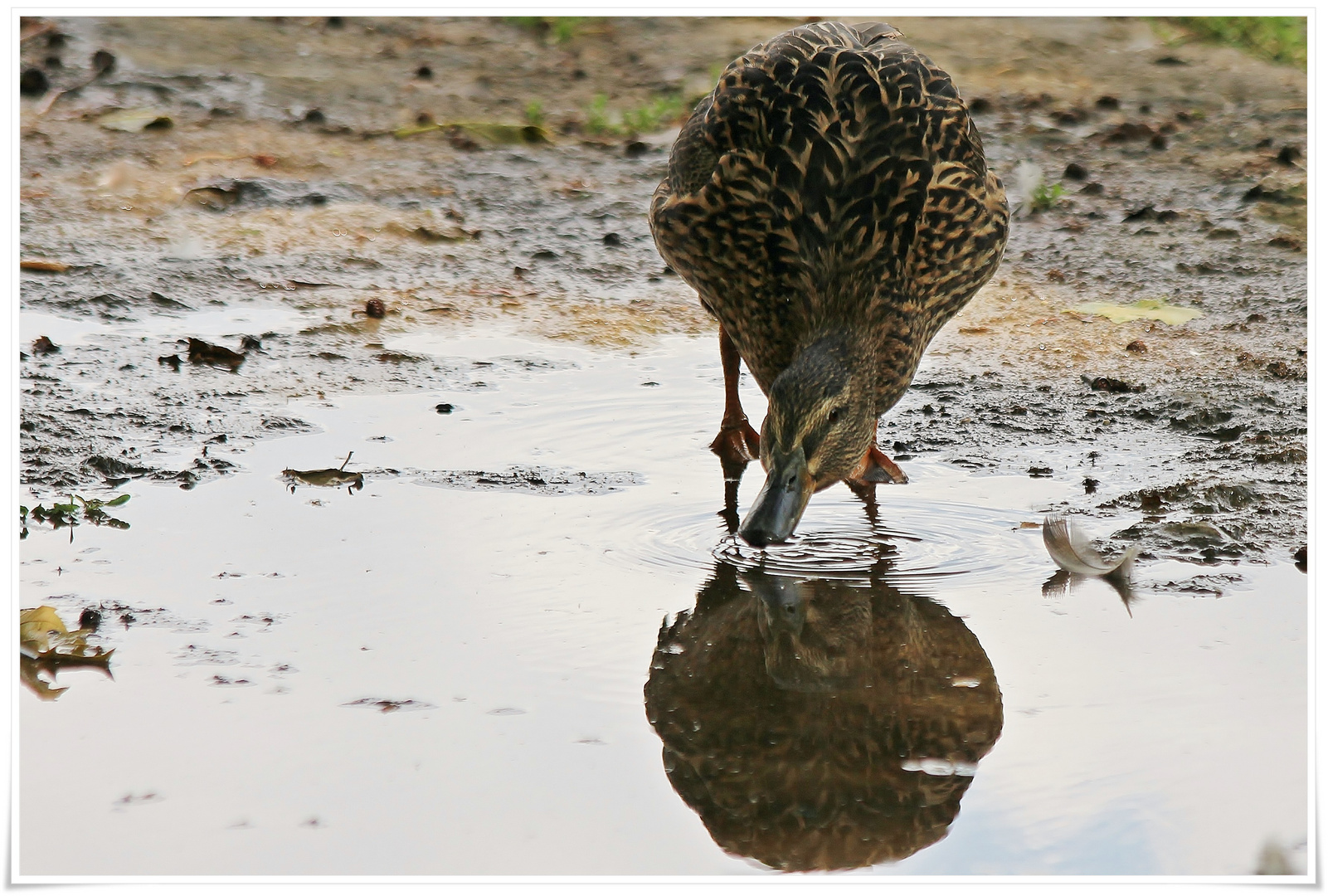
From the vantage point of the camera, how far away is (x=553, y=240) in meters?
8.38

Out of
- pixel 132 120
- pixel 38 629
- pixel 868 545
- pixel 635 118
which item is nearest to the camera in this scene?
pixel 38 629

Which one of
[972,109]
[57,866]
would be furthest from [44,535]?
[972,109]

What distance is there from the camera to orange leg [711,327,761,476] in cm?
550

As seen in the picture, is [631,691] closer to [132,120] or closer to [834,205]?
[834,205]

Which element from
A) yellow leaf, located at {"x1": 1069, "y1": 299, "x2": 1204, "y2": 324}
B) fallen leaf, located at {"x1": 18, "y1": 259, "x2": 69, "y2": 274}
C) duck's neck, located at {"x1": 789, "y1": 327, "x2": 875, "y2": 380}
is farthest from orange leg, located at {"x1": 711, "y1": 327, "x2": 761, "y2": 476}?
fallen leaf, located at {"x1": 18, "y1": 259, "x2": 69, "y2": 274}

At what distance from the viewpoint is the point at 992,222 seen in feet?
17.0

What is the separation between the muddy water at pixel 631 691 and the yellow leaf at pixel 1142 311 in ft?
7.47

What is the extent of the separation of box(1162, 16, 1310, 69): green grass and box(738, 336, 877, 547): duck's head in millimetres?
8840

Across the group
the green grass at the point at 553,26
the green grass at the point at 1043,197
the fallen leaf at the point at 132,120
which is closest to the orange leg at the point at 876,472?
the green grass at the point at 1043,197

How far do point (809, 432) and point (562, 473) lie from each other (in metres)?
1.24

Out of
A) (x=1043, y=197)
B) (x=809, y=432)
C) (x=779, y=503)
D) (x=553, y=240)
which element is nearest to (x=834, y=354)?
(x=809, y=432)

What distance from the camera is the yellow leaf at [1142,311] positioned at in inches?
275

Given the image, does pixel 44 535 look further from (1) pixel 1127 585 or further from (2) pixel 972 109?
(2) pixel 972 109

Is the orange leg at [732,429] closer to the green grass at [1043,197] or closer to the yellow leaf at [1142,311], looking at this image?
the yellow leaf at [1142,311]
